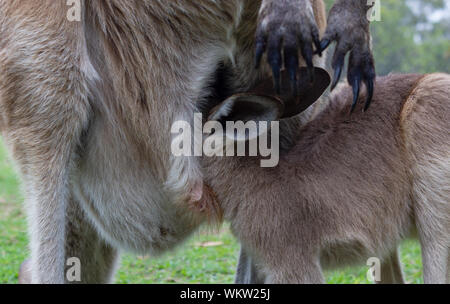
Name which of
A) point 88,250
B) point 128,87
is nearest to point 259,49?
point 128,87

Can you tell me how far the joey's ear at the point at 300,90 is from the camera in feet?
8.72

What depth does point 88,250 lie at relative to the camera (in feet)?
11.0

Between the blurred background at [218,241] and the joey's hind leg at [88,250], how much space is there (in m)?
0.15

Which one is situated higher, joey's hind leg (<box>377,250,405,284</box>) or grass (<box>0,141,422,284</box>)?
joey's hind leg (<box>377,250,405,284</box>)

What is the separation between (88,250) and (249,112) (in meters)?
1.25

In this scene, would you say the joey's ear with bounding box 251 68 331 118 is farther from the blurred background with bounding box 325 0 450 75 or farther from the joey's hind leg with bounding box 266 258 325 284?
the blurred background with bounding box 325 0 450 75

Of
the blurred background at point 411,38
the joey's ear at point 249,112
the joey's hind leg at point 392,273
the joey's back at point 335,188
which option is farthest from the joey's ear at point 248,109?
the blurred background at point 411,38

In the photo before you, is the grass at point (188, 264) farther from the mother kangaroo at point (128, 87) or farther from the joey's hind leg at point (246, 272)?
the mother kangaroo at point (128, 87)

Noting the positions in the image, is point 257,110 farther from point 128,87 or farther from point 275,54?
point 128,87

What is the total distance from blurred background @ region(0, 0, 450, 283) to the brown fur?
10.4 inches

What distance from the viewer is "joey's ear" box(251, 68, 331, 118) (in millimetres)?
2658

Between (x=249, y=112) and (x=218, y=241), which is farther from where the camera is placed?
(x=218, y=241)

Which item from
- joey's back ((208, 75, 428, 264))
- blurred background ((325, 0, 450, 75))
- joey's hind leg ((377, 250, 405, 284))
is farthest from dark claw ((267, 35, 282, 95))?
blurred background ((325, 0, 450, 75))

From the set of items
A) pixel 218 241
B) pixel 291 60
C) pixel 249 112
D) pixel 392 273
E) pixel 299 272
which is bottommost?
pixel 218 241
